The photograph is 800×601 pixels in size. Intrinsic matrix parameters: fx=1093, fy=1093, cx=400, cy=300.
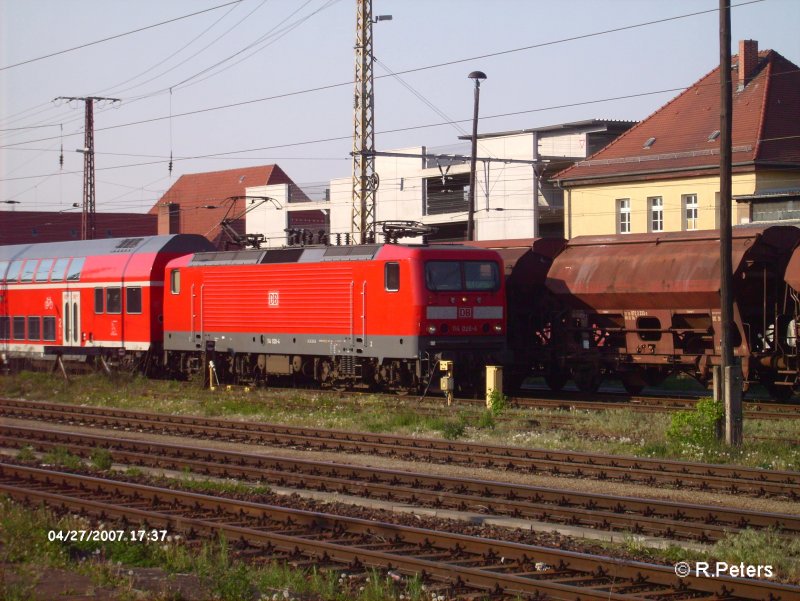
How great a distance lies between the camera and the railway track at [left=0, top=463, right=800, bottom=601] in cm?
851

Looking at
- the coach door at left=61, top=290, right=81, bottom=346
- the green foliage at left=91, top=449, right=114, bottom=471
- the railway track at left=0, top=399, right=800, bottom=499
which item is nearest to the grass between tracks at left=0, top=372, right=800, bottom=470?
the railway track at left=0, top=399, right=800, bottom=499

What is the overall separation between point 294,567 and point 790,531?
4.87 meters

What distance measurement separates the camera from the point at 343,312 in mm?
24703

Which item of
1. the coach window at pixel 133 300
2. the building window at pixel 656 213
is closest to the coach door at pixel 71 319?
the coach window at pixel 133 300

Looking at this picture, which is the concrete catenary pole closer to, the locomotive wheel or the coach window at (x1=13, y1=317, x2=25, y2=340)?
the locomotive wheel

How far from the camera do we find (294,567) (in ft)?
32.0

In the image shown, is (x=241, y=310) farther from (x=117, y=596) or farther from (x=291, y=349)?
(x=117, y=596)

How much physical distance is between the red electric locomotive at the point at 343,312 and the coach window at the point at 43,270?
5.53 metres

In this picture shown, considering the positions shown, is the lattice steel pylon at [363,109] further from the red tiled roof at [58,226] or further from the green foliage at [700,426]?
the red tiled roof at [58,226]

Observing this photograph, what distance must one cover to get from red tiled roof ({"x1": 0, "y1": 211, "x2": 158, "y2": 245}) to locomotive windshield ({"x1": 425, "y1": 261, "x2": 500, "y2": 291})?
4409cm

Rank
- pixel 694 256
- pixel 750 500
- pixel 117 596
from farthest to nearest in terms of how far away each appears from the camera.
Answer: pixel 694 256 → pixel 750 500 → pixel 117 596

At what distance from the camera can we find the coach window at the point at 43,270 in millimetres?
32469

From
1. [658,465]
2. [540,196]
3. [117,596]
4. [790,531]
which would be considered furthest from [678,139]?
[117,596]

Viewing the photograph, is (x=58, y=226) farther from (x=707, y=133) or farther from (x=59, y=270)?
(x=707, y=133)
